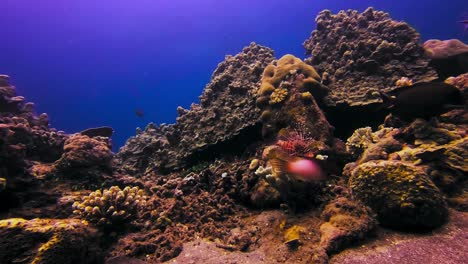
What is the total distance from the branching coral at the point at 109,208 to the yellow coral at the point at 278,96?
3.87 meters

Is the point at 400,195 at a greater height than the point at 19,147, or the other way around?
the point at 19,147

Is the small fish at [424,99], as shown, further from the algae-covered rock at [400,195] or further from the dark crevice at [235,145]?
the dark crevice at [235,145]

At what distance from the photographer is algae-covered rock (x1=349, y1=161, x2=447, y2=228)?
3871 millimetres

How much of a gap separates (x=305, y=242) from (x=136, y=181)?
5.01 m

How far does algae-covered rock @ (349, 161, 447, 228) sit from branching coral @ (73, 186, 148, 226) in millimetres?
4179

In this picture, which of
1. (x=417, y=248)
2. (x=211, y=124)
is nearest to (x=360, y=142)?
(x=417, y=248)

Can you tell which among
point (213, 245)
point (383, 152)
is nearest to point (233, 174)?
point (213, 245)

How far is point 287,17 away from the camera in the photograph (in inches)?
3583

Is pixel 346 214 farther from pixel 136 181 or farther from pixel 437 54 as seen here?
pixel 437 54

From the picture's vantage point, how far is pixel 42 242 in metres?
3.80

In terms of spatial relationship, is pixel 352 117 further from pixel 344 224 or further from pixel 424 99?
pixel 344 224

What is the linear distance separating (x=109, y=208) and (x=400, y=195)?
4905 millimetres

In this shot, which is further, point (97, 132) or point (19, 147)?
point (97, 132)

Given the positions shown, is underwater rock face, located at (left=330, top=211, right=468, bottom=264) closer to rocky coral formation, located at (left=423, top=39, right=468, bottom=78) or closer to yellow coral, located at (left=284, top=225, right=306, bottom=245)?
yellow coral, located at (left=284, top=225, right=306, bottom=245)
